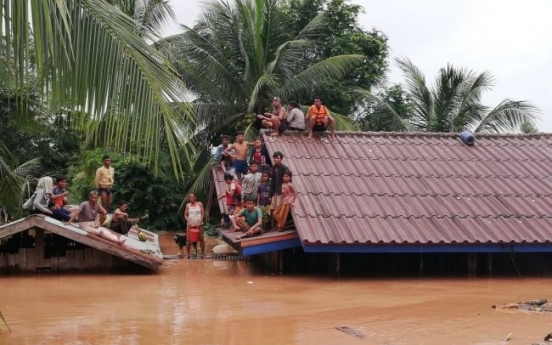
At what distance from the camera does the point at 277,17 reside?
23.1m

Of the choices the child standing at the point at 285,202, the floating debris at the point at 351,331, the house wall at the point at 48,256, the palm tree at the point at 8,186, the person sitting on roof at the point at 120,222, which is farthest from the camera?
the person sitting on roof at the point at 120,222

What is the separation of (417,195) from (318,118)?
3029 millimetres

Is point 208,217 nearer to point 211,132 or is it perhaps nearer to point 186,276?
point 211,132

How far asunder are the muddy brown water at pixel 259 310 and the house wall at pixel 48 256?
19.4 inches

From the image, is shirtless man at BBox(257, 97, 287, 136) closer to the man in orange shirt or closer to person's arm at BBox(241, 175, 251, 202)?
the man in orange shirt

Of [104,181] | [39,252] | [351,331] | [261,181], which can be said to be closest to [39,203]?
[39,252]

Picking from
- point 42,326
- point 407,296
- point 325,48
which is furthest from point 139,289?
point 325,48

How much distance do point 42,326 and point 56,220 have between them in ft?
15.3

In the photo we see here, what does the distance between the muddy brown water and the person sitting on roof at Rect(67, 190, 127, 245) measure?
75 cm

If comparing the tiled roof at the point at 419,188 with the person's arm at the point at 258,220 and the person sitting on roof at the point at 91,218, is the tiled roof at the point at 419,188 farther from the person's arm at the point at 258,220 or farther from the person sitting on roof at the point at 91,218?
the person sitting on roof at the point at 91,218

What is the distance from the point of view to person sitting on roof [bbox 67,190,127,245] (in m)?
13.4

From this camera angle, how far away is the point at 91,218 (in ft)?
44.5

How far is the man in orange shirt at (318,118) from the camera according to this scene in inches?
616

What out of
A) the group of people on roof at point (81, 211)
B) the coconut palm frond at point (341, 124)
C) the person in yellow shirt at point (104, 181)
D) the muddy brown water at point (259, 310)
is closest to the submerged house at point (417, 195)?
the muddy brown water at point (259, 310)
